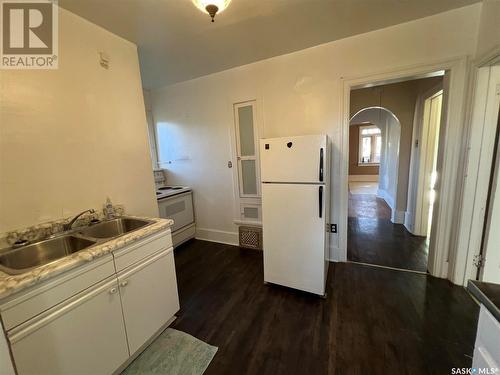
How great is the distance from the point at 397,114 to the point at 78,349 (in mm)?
4860

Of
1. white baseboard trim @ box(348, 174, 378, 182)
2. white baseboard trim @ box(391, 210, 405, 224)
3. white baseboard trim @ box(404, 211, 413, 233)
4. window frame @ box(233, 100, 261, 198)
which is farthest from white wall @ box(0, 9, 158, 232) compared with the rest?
white baseboard trim @ box(348, 174, 378, 182)

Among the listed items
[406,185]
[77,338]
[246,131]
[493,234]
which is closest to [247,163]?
[246,131]

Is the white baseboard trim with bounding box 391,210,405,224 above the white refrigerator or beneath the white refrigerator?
beneath

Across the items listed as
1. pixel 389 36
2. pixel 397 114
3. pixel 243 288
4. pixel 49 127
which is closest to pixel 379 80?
pixel 389 36

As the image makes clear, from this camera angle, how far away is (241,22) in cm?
188

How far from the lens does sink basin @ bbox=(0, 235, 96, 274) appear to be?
1261mm

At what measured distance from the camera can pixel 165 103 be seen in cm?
341

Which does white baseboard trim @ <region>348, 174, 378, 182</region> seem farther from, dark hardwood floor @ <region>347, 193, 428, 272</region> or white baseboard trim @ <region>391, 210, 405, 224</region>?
white baseboard trim @ <region>391, 210, 405, 224</region>

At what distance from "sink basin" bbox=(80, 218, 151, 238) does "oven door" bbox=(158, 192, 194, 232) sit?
104 cm

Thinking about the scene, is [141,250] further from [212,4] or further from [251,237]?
[251,237]

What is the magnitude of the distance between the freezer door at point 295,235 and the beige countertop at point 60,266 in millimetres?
1177

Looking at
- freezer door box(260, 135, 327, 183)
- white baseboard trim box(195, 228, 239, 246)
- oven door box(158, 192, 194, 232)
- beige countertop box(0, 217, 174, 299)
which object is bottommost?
white baseboard trim box(195, 228, 239, 246)

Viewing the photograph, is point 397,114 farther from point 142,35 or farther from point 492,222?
point 142,35

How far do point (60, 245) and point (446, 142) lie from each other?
3426 millimetres
